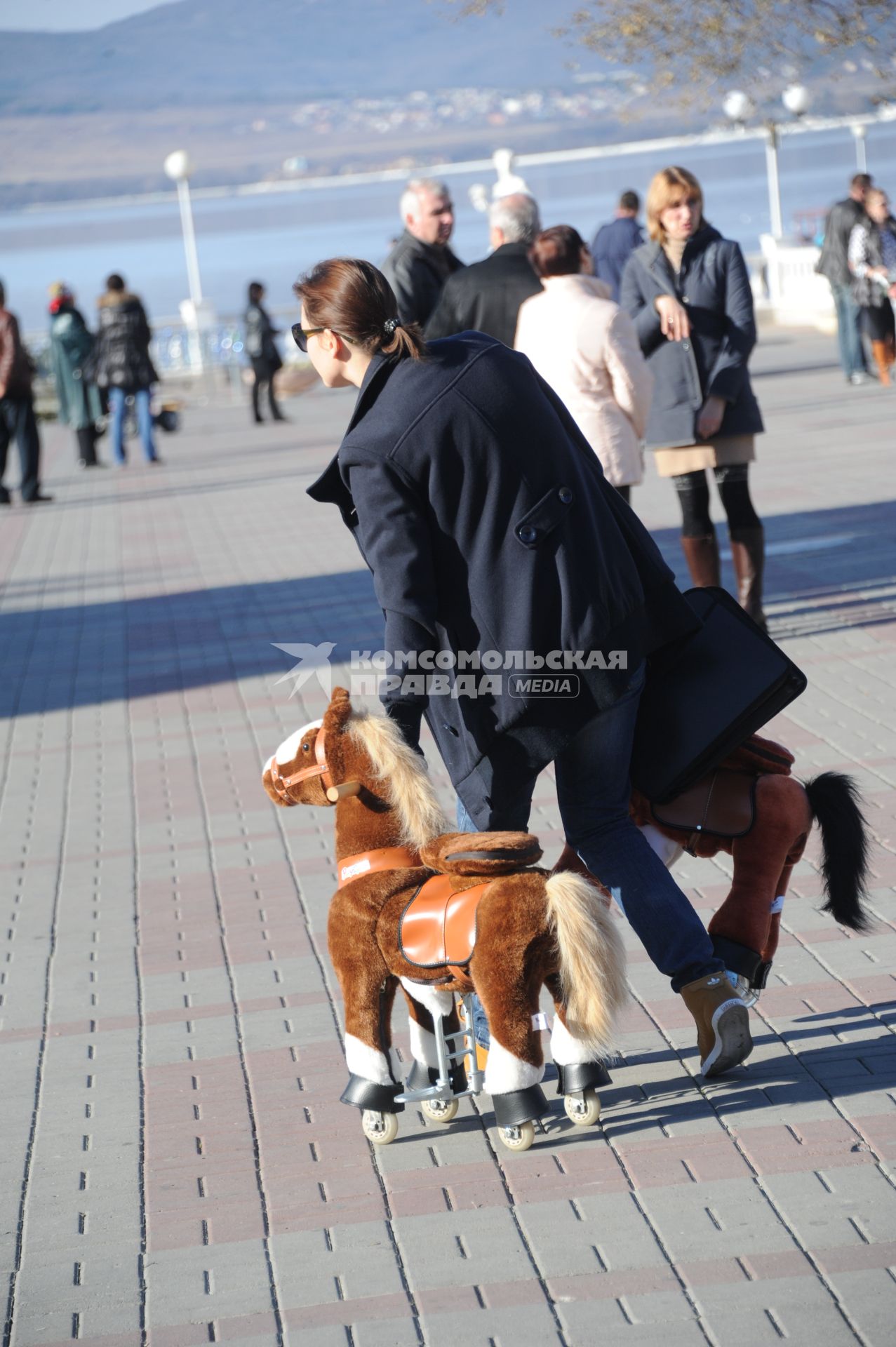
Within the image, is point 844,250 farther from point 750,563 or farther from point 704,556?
point 704,556

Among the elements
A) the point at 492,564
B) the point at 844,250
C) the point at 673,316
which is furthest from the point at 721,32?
the point at 492,564

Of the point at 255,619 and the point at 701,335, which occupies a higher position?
the point at 701,335

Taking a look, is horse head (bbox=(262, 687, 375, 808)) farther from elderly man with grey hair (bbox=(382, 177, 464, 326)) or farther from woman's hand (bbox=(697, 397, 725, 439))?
elderly man with grey hair (bbox=(382, 177, 464, 326))

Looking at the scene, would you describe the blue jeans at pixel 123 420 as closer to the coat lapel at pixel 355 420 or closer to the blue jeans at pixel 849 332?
the blue jeans at pixel 849 332

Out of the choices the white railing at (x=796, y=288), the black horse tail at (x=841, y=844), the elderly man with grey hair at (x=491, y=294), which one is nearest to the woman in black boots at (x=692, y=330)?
the elderly man with grey hair at (x=491, y=294)

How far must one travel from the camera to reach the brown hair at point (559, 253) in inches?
257

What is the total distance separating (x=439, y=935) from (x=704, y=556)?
14.6ft

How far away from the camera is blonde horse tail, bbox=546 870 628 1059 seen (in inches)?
130

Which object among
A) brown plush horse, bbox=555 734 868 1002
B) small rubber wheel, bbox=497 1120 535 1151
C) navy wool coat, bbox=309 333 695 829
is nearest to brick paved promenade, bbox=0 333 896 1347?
small rubber wheel, bbox=497 1120 535 1151

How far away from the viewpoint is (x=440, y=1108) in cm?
379

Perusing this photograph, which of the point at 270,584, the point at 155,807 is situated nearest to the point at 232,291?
the point at 270,584

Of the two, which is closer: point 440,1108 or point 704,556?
point 440,1108

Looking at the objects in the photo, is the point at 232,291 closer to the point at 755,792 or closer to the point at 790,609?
the point at 790,609

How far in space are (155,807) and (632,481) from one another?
235cm
